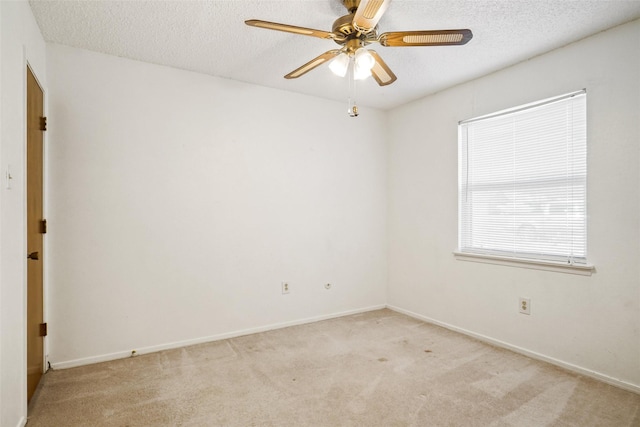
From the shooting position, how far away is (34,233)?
2217 mm

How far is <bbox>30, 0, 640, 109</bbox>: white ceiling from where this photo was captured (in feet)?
6.86

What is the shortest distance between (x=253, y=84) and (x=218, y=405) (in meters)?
2.80

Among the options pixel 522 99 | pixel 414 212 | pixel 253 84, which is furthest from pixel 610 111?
pixel 253 84

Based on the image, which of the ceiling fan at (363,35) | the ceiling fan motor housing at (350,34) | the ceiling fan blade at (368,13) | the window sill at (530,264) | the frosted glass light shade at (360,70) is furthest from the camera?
the window sill at (530,264)

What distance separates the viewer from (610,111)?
2344 millimetres

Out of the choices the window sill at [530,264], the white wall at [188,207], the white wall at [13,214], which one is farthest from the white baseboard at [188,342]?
the window sill at [530,264]

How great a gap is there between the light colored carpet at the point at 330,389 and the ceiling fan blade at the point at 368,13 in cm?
215

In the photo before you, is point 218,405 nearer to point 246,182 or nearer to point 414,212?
point 246,182

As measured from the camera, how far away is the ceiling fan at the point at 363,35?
5.50 ft

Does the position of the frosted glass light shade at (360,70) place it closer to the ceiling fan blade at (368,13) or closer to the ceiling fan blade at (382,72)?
the ceiling fan blade at (382,72)

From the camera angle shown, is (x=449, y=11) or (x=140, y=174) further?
(x=140, y=174)

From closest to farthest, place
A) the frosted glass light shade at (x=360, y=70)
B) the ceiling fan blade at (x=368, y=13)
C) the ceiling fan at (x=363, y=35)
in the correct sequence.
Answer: the ceiling fan blade at (x=368, y=13) → the ceiling fan at (x=363, y=35) → the frosted glass light shade at (x=360, y=70)

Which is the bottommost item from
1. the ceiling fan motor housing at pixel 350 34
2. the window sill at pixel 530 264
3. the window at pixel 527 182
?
the window sill at pixel 530 264

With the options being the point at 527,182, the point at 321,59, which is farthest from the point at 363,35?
the point at 527,182
